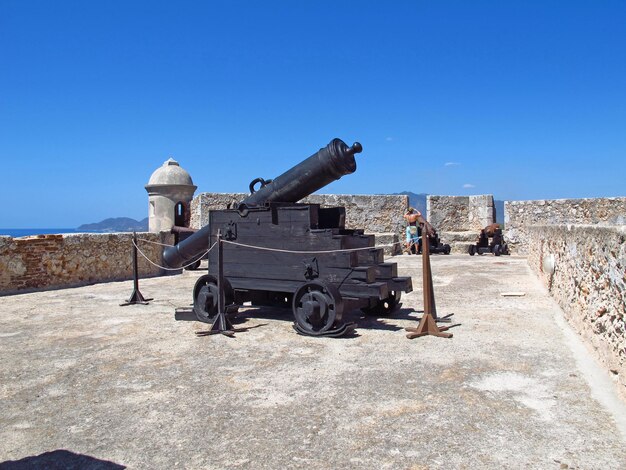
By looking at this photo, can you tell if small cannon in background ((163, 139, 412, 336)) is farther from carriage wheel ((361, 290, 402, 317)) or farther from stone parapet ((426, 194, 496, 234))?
stone parapet ((426, 194, 496, 234))

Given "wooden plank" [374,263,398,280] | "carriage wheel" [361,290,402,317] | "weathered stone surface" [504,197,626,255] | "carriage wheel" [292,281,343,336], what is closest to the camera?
"carriage wheel" [292,281,343,336]

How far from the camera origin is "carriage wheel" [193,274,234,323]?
18.8 feet

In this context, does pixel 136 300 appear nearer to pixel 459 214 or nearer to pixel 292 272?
pixel 292 272

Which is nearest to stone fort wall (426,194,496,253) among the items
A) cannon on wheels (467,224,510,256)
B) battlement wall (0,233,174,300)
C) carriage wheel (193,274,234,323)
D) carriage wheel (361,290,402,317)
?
cannon on wheels (467,224,510,256)

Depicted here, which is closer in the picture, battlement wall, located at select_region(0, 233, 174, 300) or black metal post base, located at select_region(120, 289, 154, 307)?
black metal post base, located at select_region(120, 289, 154, 307)

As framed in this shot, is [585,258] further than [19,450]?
Yes

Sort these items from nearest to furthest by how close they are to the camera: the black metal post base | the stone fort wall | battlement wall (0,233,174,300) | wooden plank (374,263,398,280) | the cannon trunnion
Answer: the cannon trunnion, wooden plank (374,263,398,280), the black metal post base, battlement wall (0,233,174,300), the stone fort wall

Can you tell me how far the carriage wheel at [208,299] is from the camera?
5.74 metres

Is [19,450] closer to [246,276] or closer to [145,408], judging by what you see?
[145,408]

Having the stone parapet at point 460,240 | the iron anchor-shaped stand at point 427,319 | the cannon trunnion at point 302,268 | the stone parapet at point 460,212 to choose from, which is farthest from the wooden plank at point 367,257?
the stone parapet at point 460,212

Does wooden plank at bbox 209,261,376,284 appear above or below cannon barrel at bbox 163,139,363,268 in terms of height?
below

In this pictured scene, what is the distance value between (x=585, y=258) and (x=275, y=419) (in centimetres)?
302

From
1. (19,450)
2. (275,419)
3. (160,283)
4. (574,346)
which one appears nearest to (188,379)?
(275,419)

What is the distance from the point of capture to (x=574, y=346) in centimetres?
448
